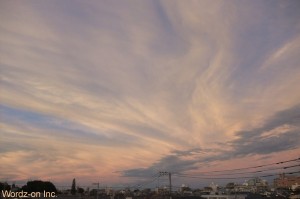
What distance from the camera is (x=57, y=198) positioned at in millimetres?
112750

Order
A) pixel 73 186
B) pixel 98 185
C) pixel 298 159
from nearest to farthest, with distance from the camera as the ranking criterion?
pixel 298 159 < pixel 98 185 < pixel 73 186

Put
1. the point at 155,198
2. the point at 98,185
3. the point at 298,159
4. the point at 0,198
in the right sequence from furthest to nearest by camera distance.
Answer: the point at 155,198 → the point at 98,185 → the point at 0,198 → the point at 298,159

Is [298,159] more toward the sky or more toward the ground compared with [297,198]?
more toward the sky

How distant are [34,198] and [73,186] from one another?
76.0 metres

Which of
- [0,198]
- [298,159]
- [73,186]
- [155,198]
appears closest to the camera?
[298,159]

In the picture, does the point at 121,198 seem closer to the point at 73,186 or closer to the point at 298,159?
the point at 73,186

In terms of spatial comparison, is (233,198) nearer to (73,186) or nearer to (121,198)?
(121,198)

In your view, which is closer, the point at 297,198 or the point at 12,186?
the point at 297,198

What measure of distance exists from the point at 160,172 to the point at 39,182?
6841cm

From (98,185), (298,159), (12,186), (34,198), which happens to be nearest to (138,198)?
(98,185)

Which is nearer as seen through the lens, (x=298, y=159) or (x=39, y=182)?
(x=298, y=159)

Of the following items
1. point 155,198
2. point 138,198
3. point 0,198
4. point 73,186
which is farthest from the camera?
point 73,186

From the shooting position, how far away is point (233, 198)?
143875 mm

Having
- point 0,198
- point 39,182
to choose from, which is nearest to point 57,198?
point 0,198
